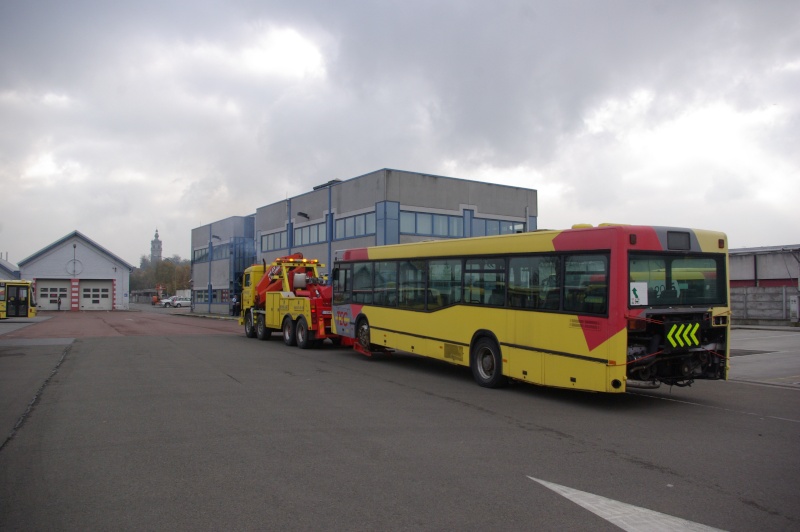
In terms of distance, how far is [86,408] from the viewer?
9305 mm

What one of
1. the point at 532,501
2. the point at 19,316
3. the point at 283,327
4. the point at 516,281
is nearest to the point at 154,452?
the point at 532,501

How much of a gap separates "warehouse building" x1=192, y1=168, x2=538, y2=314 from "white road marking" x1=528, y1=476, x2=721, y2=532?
27930 millimetres

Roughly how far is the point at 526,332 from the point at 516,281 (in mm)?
965

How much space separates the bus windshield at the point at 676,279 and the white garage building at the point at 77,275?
219ft

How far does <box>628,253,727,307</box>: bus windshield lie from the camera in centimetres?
935

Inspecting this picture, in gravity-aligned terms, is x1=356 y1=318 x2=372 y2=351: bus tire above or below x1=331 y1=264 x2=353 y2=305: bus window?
below

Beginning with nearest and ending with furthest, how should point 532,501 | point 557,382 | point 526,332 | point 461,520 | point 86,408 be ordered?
point 461,520, point 532,501, point 86,408, point 557,382, point 526,332

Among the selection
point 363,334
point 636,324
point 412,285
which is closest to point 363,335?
point 363,334

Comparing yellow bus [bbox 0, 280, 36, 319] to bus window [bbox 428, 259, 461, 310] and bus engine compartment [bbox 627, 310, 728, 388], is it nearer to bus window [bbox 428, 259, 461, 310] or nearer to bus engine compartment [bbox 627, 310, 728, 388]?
bus window [bbox 428, 259, 461, 310]

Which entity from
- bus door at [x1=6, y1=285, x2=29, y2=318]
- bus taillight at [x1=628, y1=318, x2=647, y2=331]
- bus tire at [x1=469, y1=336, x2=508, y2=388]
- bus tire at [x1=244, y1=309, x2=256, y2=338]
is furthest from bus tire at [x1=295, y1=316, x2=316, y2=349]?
bus door at [x1=6, y1=285, x2=29, y2=318]

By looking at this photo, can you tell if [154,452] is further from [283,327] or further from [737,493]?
[283,327]

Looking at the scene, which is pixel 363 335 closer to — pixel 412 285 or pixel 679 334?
pixel 412 285

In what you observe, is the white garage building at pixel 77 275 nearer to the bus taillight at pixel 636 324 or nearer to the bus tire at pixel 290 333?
the bus tire at pixel 290 333

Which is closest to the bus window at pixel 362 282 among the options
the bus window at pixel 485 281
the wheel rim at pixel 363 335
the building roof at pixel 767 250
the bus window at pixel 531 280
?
the wheel rim at pixel 363 335
